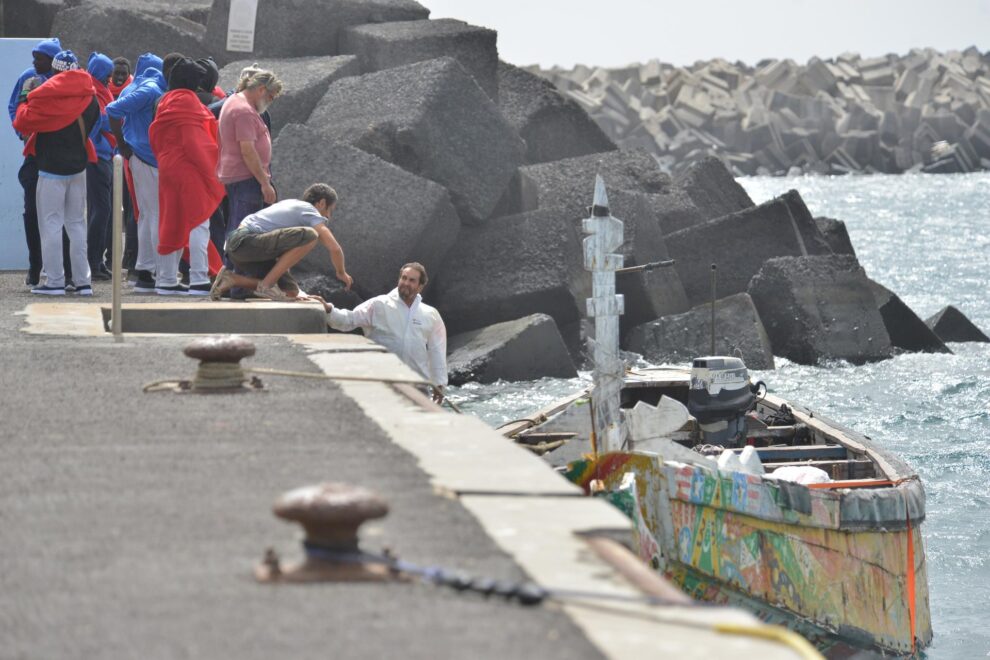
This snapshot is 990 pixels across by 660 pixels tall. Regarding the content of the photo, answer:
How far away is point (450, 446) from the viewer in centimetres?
579

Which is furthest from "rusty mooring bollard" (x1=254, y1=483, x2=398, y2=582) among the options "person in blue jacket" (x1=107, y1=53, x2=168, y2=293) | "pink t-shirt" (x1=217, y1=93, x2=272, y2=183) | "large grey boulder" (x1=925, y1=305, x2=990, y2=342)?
"large grey boulder" (x1=925, y1=305, x2=990, y2=342)

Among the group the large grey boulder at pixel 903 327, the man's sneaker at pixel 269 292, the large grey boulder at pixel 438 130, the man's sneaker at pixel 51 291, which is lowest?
the large grey boulder at pixel 903 327

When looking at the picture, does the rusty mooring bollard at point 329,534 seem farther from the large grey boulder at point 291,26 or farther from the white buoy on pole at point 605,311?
the large grey boulder at point 291,26

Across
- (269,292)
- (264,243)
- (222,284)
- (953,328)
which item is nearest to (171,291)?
(222,284)

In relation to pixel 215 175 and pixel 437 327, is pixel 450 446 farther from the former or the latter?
pixel 215 175

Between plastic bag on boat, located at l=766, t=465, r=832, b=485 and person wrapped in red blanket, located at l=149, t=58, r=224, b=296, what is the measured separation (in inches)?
164

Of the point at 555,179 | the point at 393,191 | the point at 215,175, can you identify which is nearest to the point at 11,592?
the point at 215,175

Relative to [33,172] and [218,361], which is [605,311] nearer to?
[218,361]

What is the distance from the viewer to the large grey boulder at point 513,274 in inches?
722

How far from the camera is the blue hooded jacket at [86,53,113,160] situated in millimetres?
12898

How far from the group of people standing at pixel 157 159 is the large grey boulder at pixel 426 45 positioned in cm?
913

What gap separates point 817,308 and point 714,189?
4546 millimetres

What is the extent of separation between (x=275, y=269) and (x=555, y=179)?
10.7 metres

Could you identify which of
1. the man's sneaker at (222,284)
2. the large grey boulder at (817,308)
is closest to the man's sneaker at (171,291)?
the man's sneaker at (222,284)
